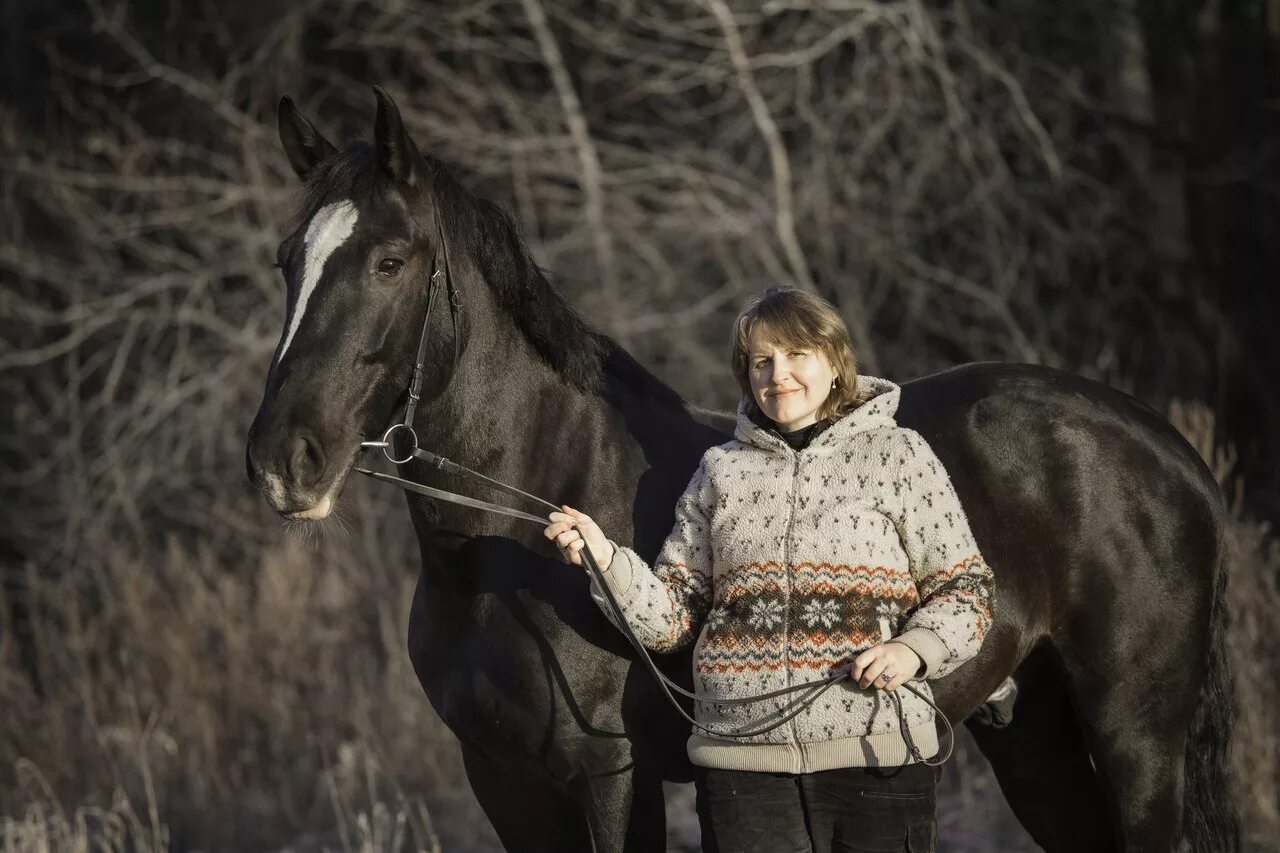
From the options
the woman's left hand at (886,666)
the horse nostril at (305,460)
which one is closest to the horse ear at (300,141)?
the horse nostril at (305,460)

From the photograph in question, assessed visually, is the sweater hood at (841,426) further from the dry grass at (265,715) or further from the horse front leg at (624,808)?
the dry grass at (265,715)

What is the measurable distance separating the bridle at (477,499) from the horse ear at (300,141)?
1.52 ft

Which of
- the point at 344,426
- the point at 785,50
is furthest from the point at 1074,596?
the point at 785,50

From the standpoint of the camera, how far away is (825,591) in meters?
2.43

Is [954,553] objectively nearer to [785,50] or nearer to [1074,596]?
[1074,596]

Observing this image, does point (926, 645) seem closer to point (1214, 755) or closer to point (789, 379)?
point (789, 379)

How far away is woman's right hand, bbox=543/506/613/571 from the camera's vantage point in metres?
2.47

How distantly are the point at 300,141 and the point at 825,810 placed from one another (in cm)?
194

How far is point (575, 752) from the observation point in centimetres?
272

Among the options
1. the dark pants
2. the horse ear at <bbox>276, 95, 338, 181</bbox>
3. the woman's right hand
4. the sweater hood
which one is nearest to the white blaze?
the horse ear at <bbox>276, 95, 338, 181</bbox>

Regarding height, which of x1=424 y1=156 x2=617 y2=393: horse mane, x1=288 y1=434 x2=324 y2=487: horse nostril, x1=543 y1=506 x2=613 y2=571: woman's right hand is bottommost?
x1=543 y1=506 x2=613 y2=571: woman's right hand

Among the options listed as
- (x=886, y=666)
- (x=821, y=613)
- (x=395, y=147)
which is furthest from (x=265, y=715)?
(x=886, y=666)

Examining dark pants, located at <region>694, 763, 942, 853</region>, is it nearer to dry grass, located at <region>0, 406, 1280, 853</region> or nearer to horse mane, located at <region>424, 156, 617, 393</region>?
horse mane, located at <region>424, 156, 617, 393</region>

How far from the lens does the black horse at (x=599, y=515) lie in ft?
8.64
